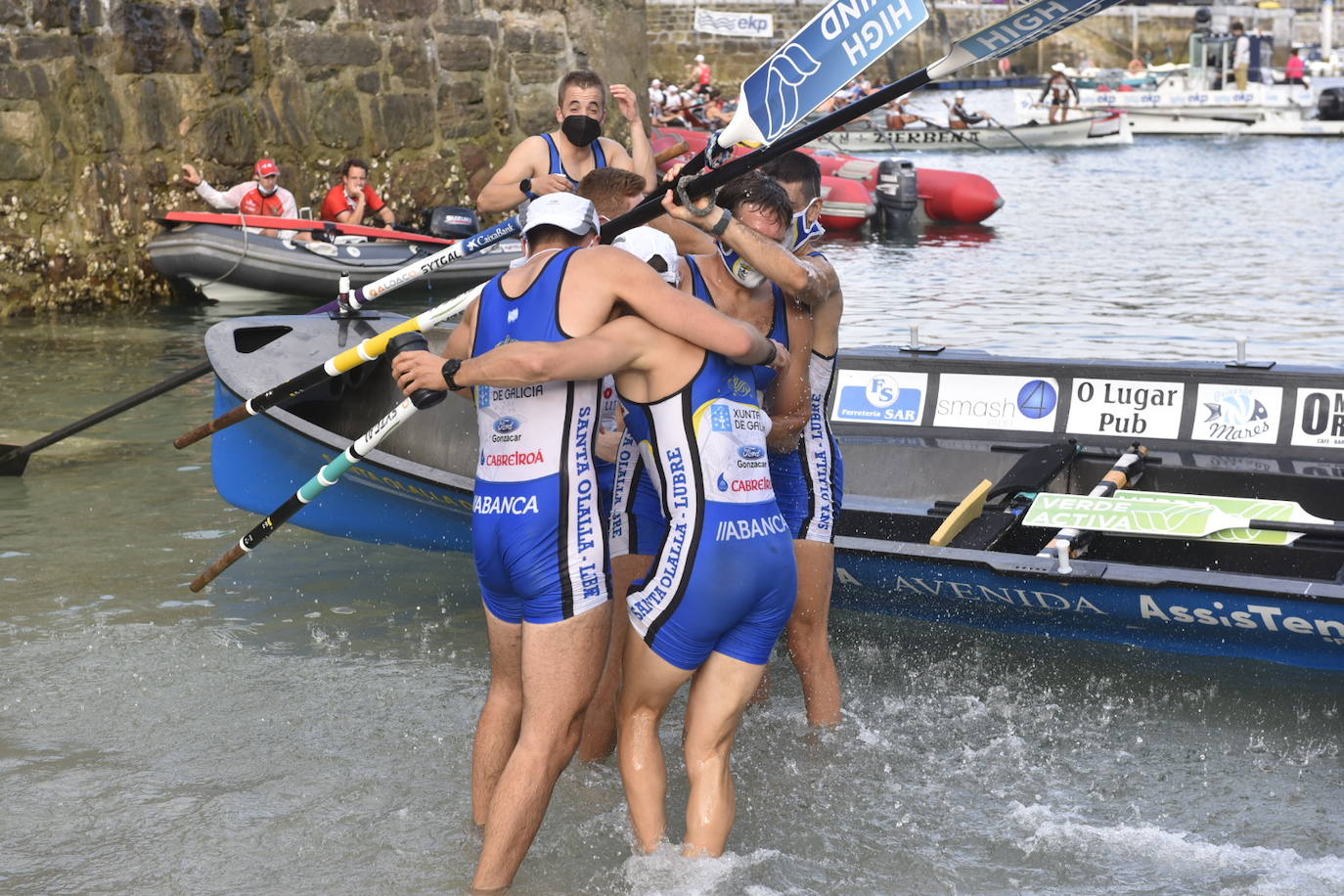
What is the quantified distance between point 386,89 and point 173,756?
13.0m

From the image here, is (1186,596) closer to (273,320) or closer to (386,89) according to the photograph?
(273,320)

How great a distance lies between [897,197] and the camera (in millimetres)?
22594

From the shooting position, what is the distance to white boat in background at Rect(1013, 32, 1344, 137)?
39125 millimetres

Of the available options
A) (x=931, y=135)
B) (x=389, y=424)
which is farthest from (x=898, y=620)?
(x=931, y=135)

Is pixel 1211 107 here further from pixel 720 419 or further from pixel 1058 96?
pixel 720 419

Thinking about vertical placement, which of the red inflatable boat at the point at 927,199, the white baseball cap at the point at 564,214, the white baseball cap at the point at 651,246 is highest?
the white baseball cap at the point at 564,214

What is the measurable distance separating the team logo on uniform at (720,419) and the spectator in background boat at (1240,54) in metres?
40.1

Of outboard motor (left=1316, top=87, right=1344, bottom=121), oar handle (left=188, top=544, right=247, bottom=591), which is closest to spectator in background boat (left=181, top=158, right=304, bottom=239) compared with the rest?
oar handle (left=188, top=544, right=247, bottom=591)

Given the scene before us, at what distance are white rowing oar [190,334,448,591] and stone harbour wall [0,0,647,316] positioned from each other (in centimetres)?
964

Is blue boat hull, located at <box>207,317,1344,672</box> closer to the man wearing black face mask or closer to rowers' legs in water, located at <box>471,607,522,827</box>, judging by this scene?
the man wearing black face mask

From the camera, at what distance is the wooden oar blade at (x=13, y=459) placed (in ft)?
30.0

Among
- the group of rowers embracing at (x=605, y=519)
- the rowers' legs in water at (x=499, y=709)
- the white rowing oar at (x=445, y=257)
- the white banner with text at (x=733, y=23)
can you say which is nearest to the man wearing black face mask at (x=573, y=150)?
the white rowing oar at (x=445, y=257)

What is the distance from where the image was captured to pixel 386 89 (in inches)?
686

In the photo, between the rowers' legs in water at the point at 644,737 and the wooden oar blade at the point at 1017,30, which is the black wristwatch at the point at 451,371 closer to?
the rowers' legs in water at the point at 644,737
